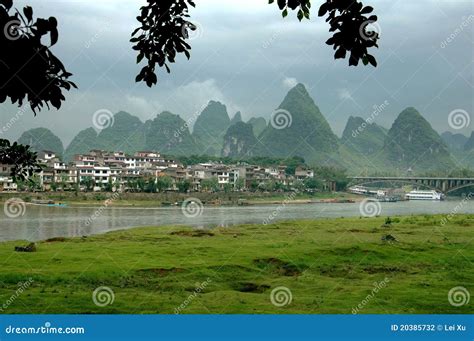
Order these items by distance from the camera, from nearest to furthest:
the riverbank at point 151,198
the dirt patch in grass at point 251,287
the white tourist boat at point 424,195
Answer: the dirt patch in grass at point 251,287
the riverbank at point 151,198
the white tourist boat at point 424,195

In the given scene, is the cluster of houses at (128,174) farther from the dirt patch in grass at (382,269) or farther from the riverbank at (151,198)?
the dirt patch in grass at (382,269)

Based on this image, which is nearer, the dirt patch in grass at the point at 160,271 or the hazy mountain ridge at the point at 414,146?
the dirt patch in grass at the point at 160,271

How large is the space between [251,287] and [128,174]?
40477 mm

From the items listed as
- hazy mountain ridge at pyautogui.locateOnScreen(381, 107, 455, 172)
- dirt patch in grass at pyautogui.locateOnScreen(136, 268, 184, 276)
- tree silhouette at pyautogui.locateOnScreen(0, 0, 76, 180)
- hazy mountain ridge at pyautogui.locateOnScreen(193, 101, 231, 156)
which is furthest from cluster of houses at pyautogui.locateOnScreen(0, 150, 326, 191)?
hazy mountain ridge at pyautogui.locateOnScreen(193, 101, 231, 156)

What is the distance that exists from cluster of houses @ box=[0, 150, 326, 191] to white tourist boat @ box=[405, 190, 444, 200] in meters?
12.1

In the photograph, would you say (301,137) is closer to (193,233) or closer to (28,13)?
(193,233)

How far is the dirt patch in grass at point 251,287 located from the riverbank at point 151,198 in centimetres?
3035

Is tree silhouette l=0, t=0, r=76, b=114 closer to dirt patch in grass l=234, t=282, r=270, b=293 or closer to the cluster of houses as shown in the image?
dirt patch in grass l=234, t=282, r=270, b=293

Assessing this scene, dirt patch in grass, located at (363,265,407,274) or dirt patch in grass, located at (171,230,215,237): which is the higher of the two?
dirt patch in grass, located at (363,265,407,274)

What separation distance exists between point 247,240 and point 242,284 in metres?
6.19

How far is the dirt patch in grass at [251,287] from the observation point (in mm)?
9125

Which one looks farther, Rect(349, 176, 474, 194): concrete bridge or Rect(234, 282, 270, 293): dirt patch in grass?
Rect(349, 176, 474, 194): concrete bridge

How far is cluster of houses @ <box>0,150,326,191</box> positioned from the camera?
44188 millimetres

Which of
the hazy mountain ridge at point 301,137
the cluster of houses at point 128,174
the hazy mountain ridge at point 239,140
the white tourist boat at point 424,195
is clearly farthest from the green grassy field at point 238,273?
the hazy mountain ridge at point 301,137
